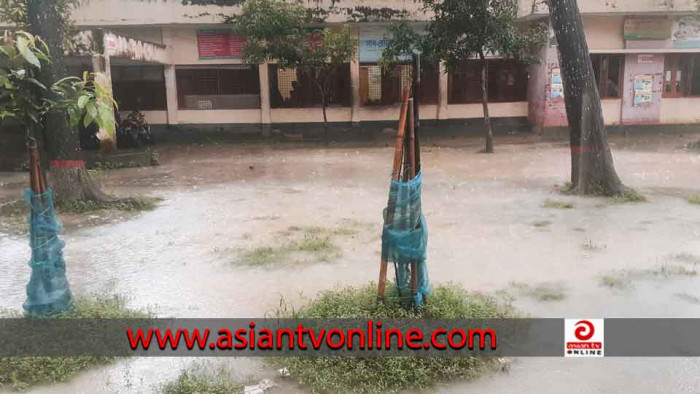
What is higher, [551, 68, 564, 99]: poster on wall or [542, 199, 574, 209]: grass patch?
[551, 68, 564, 99]: poster on wall

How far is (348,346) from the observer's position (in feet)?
12.1

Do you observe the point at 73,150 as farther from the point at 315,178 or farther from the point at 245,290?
the point at 245,290

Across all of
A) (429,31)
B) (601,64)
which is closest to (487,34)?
(429,31)

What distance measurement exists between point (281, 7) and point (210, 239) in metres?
10.1

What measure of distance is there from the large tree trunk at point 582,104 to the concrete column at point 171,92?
496 inches

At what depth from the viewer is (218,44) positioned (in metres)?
18.0

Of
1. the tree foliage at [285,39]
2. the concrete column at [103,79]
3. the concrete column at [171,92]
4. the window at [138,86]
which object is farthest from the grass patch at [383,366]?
the window at [138,86]

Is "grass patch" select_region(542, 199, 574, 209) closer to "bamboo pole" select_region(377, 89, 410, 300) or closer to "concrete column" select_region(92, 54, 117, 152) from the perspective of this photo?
"bamboo pole" select_region(377, 89, 410, 300)

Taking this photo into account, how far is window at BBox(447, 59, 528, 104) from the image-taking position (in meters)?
18.8

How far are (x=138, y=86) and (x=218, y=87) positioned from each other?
8.19ft

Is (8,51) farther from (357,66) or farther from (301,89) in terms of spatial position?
(357,66)

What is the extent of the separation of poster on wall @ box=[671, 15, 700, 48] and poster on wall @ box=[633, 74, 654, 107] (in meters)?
1.27

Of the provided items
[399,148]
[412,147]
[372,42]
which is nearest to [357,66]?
[372,42]

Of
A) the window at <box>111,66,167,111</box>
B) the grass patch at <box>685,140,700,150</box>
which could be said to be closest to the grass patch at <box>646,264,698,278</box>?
the grass patch at <box>685,140,700,150</box>
